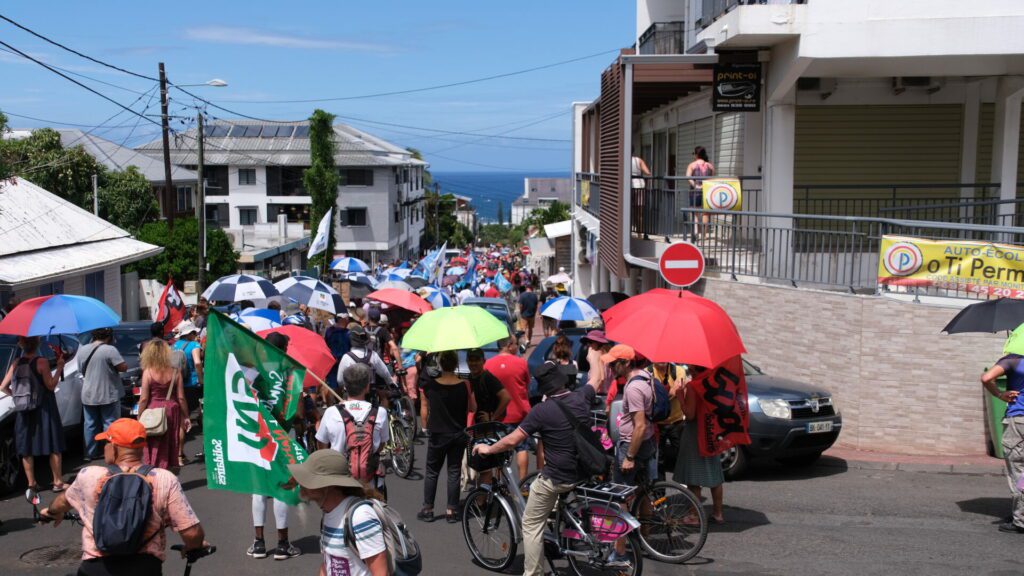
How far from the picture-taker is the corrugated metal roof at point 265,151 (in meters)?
63.3

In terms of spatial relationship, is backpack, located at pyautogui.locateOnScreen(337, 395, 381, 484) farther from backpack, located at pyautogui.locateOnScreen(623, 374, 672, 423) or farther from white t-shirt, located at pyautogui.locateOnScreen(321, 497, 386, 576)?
white t-shirt, located at pyautogui.locateOnScreen(321, 497, 386, 576)

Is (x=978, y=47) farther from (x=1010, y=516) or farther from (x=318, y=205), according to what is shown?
(x=318, y=205)

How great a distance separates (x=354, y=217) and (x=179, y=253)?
3149 centimetres

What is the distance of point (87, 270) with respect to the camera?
21.2 meters

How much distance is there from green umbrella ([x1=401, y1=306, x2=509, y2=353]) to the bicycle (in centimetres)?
107

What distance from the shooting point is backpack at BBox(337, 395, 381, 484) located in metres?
7.73

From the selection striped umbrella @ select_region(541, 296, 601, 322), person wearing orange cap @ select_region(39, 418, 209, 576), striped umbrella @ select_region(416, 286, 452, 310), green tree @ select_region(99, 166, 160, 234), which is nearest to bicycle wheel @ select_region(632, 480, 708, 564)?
person wearing orange cap @ select_region(39, 418, 209, 576)

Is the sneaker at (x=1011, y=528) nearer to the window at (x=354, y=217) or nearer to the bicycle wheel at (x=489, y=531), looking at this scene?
the bicycle wheel at (x=489, y=531)

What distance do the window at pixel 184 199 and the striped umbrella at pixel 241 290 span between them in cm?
3205

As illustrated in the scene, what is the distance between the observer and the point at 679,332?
8.39 metres

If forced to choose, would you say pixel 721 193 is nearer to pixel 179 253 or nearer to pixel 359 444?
pixel 359 444

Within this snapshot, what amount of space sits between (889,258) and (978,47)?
14.5 feet

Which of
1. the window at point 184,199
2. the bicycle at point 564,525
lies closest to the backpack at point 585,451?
the bicycle at point 564,525

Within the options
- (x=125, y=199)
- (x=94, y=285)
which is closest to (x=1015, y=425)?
(x=94, y=285)
